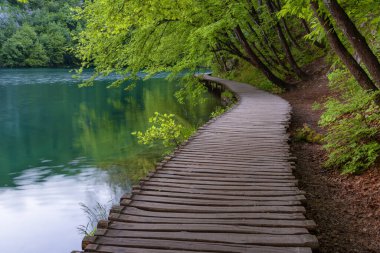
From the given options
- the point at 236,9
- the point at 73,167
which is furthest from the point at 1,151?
the point at 236,9

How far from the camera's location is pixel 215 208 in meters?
4.54

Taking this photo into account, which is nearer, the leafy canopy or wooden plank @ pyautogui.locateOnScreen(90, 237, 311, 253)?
wooden plank @ pyautogui.locateOnScreen(90, 237, 311, 253)

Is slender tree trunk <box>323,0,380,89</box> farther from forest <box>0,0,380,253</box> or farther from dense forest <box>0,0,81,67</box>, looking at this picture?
dense forest <box>0,0,81,67</box>

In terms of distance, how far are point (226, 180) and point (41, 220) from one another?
5906 millimetres

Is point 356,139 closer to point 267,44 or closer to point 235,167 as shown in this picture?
point 235,167

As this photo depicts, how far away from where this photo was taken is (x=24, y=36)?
74.1 m

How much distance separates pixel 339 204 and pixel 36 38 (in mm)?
80211

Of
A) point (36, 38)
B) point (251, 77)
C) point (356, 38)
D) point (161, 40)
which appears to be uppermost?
point (36, 38)

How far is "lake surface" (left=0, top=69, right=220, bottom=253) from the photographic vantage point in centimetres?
896

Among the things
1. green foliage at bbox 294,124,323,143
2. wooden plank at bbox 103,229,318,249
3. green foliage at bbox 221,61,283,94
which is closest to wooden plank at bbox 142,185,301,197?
wooden plank at bbox 103,229,318,249

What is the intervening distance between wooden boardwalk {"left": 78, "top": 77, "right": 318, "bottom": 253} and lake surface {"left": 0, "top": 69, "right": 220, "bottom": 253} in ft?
11.8

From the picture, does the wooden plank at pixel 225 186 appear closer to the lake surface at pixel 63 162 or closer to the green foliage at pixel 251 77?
the lake surface at pixel 63 162

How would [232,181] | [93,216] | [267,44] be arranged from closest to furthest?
[232,181] → [93,216] → [267,44]

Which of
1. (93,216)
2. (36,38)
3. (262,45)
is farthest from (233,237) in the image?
(36,38)
